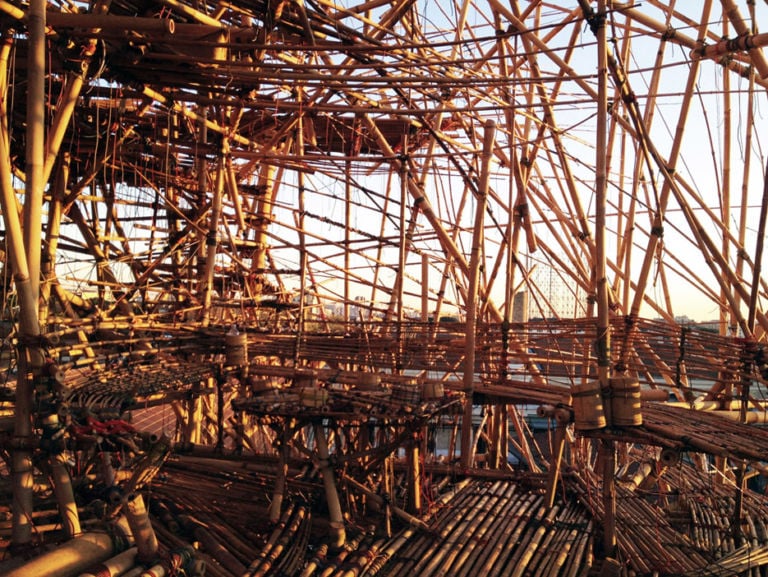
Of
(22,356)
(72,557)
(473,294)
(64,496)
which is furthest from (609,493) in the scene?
(22,356)

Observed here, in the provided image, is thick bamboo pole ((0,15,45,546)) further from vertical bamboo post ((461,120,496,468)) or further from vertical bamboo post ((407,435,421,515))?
vertical bamboo post ((461,120,496,468))

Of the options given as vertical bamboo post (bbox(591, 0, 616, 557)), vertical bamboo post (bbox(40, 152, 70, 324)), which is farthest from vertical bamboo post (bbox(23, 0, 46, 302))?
vertical bamboo post (bbox(591, 0, 616, 557))

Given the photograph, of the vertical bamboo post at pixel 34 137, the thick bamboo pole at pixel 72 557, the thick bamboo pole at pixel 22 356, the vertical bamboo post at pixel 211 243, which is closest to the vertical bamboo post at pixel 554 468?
the thick bamboo pole at pixel 72 557

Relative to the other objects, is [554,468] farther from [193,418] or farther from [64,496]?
[193,418]

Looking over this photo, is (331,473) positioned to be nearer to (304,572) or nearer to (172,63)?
(304,572)

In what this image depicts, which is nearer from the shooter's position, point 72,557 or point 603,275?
point 72,557

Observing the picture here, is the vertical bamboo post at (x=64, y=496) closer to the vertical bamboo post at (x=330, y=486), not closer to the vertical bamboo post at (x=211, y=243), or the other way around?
the vertical bamboo post at (x=330, y=486)

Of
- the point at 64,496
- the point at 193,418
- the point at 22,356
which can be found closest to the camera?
the point at 64,496

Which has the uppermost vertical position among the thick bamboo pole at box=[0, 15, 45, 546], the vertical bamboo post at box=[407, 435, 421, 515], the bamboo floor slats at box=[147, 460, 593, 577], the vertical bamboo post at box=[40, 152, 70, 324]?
the vertical bamboo post at box=[40, 152, 70, 324]

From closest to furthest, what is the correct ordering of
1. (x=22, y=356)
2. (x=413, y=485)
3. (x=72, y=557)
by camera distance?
(x=72, y=557)
(x=22, y=356)
(x=413, y=485)

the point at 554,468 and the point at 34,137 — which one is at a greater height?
the point at 34,137

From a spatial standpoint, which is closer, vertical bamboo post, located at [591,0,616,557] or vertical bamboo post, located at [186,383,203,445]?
vertical bamboo post, located at [591,0,616,557]

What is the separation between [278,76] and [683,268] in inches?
210

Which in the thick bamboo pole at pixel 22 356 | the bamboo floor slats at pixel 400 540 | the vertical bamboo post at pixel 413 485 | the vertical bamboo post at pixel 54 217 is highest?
the vertical bamboo post at pixel 54 217
